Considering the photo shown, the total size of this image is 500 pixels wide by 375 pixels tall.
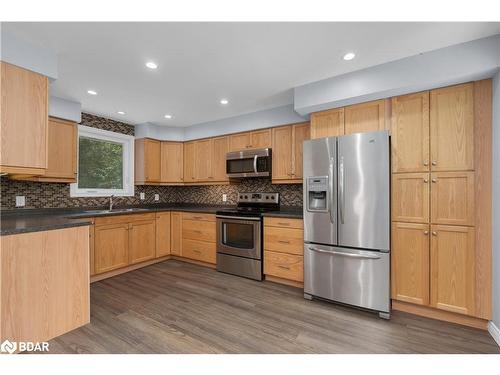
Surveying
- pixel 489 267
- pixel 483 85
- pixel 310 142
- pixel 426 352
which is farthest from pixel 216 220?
pixel 483 85

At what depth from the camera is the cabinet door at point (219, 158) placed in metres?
3.99

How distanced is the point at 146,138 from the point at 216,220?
208 centimetres

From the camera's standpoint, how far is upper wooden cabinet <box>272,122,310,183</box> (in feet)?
10.6

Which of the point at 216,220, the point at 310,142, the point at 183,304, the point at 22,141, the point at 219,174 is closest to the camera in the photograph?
the point at 22,141

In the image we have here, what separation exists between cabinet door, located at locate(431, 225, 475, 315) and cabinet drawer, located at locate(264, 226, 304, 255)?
130cm

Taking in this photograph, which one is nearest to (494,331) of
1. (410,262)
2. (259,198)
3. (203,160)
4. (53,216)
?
(410,262)

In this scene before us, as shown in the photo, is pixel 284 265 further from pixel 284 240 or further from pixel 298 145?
pixel 298 145

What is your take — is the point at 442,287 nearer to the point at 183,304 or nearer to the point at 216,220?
the point at 183,304

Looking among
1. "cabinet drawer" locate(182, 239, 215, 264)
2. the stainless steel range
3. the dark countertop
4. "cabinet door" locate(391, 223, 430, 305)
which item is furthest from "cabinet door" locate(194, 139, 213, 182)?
"cabinet door" locate(391, 223, 430, 305)

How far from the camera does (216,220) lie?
3.58m

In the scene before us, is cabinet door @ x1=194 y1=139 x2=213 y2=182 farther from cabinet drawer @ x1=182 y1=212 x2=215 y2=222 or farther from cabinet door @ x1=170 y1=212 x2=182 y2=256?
cabinet door @ x1=170 y1=212 x2=182 y2=256

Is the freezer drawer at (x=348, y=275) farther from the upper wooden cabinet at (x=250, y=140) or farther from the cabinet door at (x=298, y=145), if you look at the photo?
the upper wooden cabinet at (x=250, y=140)

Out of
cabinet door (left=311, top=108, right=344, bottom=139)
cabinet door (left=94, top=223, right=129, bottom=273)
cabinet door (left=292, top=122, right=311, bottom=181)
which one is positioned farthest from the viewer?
cabinet door (left=292, top=122, right=311, bottom=181)

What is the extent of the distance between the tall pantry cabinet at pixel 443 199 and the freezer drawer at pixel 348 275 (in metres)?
0.23
